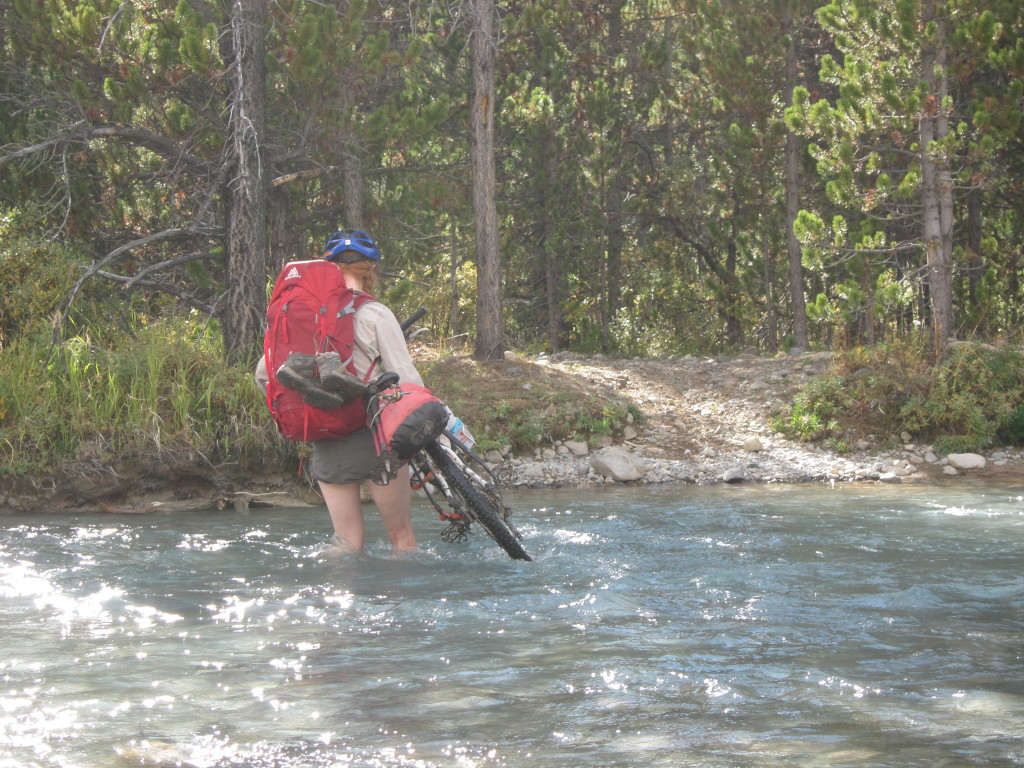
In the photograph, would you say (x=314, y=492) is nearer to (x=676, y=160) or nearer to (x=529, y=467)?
(x=529, y=467)

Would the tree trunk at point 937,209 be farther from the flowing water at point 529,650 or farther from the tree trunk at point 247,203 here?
the tree trunk at point 247,203

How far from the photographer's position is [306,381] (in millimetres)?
5547

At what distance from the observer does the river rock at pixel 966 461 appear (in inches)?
442

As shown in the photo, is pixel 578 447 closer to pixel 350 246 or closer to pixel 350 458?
pixel 350 458

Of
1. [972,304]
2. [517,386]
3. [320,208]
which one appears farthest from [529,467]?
[972,304]

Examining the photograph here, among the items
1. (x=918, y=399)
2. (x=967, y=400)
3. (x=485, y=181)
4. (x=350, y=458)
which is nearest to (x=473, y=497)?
(x=350, y=458)

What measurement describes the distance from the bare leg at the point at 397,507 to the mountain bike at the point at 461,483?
145 mm

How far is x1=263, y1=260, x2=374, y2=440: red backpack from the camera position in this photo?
5.68 m

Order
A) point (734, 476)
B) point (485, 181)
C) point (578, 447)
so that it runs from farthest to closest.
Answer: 1. point (485, 181)
2. point (578, 447)
3. point (734, 476)

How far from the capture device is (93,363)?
33.1 ft

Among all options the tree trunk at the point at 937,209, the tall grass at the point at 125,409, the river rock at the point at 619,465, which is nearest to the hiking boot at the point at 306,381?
the tall grass at the point at 125,409

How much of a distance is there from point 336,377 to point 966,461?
8049 mm

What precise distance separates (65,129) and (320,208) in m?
4.25

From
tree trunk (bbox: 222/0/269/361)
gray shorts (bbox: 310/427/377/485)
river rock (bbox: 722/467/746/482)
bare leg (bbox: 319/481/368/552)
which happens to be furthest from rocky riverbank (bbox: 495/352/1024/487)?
gray shorts (bbox: 310/427/377/485)
